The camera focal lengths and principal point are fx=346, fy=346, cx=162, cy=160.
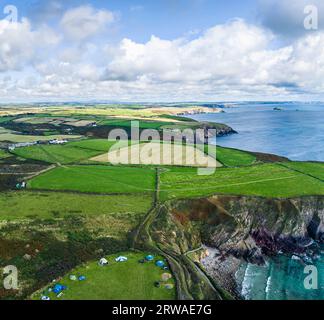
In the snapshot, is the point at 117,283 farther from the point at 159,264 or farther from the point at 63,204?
the point at 63,204

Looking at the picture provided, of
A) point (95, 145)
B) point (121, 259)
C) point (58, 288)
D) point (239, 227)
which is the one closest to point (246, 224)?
point (239, 227)

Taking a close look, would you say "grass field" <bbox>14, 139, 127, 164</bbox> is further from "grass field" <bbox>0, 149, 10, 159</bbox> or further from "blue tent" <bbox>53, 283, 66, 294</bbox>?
"blue tent" <bbox>53, 283, 66, 294</bbox>

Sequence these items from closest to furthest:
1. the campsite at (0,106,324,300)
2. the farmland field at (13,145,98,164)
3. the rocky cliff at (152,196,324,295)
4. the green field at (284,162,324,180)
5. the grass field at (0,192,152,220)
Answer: the campsite at (0,106,324,300) < the rocky cliff at (152,196,324,295) < the grass field at (0,192,152,220) < the green field at (284,162,324,180) < the farmland field at (13,145,98,164)

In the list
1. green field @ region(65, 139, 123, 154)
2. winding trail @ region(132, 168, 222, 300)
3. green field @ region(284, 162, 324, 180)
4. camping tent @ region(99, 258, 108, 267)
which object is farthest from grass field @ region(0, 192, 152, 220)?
green field @ region(65, 139, 123, 154)
